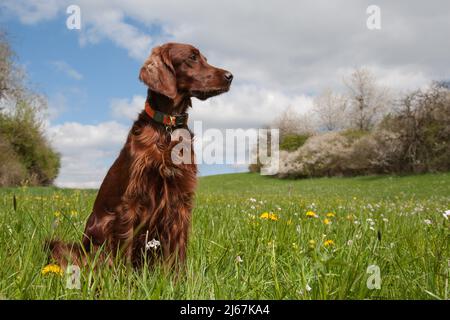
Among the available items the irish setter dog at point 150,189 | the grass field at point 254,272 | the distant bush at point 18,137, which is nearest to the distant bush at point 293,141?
the distant bush at point 18,137

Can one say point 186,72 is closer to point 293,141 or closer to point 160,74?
point 160,74

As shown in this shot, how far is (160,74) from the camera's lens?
367 cm

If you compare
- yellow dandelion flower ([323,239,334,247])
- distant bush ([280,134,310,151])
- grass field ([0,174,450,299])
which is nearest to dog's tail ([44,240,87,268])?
grass field ([0,174,450,299])

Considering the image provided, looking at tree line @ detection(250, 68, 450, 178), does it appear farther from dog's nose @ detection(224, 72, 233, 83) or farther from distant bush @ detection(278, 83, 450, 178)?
dog's nose @ detection(224, 72, 233, 83)

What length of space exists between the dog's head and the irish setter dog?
19mm

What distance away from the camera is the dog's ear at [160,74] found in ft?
11.8

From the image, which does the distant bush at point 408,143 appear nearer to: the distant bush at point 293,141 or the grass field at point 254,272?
the distant bush at point 293,141

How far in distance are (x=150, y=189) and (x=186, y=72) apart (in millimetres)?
1133

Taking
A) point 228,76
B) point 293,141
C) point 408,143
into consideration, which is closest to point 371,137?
point 408,143

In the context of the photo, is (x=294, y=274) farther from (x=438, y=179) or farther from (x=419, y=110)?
(x=419, y=110)

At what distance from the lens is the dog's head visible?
→ 372cm

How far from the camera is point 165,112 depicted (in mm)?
3629
